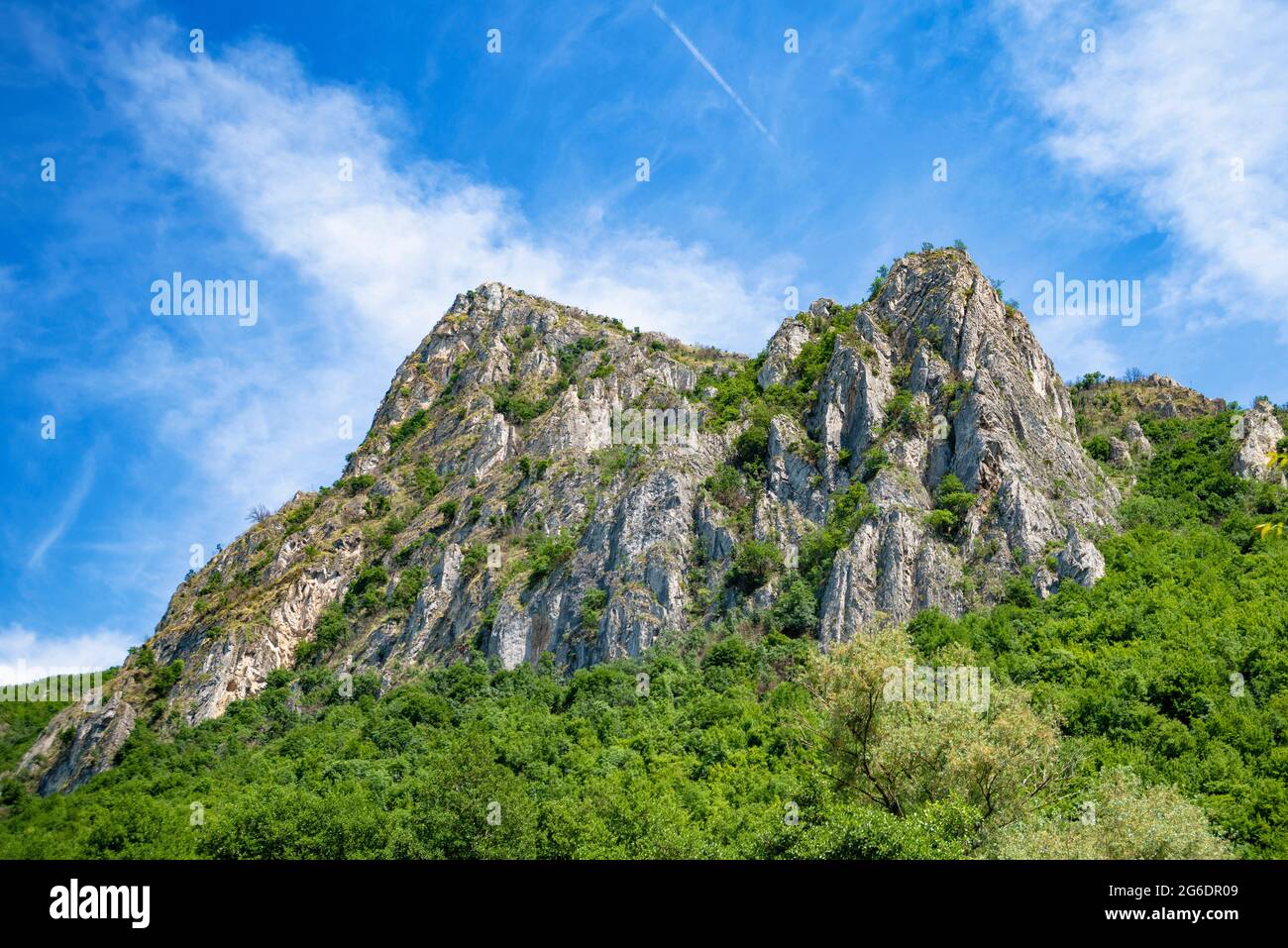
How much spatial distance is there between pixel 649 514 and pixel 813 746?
136ft

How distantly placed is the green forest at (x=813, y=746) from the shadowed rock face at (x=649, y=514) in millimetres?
3755

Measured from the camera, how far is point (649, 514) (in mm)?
89812

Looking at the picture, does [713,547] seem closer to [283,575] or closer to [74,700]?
[283,575]

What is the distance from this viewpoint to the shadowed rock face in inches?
3044


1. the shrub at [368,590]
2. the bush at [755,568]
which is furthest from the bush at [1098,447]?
the shrub at [368,590]

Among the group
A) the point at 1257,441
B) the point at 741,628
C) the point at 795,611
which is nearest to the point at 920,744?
the point at 795,611

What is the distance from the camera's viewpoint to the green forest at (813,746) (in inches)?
1469

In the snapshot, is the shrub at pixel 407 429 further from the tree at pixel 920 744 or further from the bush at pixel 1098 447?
the tree at pixel 920 744

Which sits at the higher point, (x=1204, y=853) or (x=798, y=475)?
(x=798, y=475)

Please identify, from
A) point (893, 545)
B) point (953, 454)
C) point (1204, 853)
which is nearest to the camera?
point (1204, 853)

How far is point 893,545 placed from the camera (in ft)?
246
